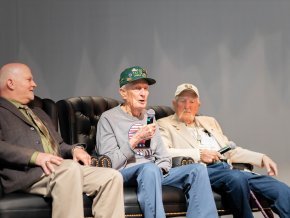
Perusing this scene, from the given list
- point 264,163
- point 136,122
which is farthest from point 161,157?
point 264,163

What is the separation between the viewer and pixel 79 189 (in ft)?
9.47

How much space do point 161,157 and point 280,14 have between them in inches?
78.8

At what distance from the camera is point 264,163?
3.94 m

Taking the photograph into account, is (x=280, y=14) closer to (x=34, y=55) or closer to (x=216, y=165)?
(x=216, y=165)

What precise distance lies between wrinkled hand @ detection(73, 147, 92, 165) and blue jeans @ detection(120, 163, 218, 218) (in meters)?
0.23

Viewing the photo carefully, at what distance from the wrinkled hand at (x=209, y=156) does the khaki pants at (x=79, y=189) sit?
0.99m

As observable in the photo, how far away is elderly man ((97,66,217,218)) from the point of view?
3182 millimetres

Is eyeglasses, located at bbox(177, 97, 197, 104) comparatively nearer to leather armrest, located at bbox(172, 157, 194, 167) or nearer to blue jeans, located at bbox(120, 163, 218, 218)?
leather armrest, located at bbox(172, 157, 194, 167)

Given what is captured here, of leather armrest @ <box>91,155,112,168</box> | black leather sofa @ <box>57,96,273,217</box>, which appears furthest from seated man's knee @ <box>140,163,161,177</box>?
leather armrest @ <box>91,155,112,168</box>

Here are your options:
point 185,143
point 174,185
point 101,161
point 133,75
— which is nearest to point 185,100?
point 185,143

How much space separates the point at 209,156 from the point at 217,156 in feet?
0.21

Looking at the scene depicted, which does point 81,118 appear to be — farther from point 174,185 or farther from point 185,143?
point 174,185

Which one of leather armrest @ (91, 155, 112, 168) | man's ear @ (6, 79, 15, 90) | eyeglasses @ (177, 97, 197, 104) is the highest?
man's ear @ (6, 79, 15, 90)

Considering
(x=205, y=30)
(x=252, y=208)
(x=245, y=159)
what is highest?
(x=205, y=30)
